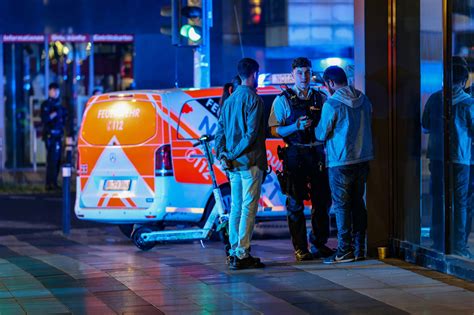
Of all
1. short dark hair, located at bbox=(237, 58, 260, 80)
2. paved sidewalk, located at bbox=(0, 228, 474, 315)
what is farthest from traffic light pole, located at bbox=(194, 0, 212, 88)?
short dark hair, located at bbox=(237, 58, 260, 80)

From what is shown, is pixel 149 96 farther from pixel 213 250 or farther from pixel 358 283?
pixel 358 283

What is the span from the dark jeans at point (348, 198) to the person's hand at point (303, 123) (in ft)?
1.53

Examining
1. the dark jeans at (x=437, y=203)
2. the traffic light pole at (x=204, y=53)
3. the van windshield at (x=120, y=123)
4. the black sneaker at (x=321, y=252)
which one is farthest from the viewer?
the traffic light pole at (x=204, y=53)

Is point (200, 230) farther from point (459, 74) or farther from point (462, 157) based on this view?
point (459, 74)

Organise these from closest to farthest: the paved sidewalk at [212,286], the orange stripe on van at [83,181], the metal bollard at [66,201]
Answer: the paved sidewalk at [212,286]
the orange stripe on van at [83,181]
the metal bollard at [66,201]

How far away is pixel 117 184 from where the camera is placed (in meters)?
11.5

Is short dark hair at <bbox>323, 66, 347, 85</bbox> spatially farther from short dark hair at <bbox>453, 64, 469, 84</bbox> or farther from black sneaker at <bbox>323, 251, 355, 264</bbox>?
black sneaker at <bbox>323, 251, 355, 264</bbox>

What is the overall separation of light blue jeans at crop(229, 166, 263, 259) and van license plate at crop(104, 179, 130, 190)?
2592mm

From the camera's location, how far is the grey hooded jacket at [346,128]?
8.94 metres

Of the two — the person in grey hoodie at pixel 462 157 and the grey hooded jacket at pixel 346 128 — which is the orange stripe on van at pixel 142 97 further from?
the person in grey hoodie at pixel 462 157

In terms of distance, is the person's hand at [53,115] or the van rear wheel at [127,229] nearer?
the van rear wheel at [127,229]

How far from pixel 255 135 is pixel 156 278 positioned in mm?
1570

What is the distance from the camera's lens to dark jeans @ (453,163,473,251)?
8383 millimetres

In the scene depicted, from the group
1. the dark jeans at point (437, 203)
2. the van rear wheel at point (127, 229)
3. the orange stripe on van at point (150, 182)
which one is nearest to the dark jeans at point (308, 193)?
the dark jeans at point (437, 203)
